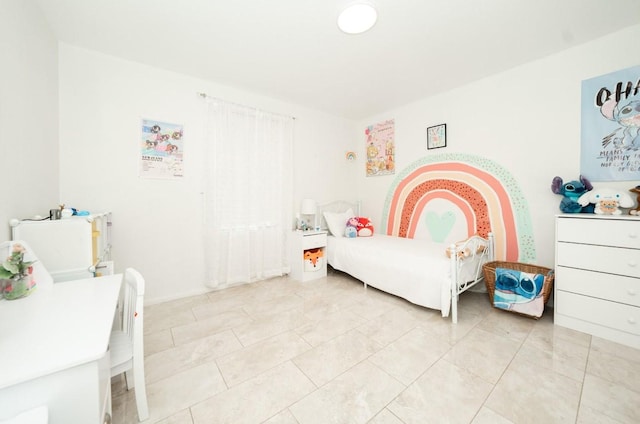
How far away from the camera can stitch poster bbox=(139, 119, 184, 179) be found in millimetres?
2613

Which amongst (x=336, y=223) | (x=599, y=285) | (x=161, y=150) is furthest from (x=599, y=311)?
(x=161, y=150)

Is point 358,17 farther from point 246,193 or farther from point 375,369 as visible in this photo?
point 375,369

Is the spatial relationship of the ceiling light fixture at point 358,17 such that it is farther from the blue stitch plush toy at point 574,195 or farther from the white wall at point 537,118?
the blue stitch plush toy at point 574,195

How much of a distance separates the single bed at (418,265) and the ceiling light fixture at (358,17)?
6.64ft

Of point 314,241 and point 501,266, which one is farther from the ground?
point 314,241

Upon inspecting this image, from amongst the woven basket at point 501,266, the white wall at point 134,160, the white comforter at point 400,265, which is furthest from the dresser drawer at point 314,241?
the woven basket at point 501,266

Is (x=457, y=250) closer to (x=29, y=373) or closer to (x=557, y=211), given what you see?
(x=557, y=211)

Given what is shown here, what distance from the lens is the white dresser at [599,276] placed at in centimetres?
187

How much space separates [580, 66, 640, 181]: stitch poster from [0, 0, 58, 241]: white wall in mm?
4438

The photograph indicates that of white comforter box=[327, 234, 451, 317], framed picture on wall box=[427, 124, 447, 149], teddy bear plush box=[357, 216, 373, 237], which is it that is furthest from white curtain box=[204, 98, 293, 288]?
framed picture on wall box=[427, 124, 447, 149]

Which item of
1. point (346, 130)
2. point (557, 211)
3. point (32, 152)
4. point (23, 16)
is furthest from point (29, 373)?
point (346, 130)

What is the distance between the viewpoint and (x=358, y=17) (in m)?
1.89

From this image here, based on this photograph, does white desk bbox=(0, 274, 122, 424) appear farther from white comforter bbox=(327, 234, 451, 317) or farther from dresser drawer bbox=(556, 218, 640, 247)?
dresser drawer bbox=(556, 218, 640, 247)

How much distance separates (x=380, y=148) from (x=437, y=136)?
0.97 metres
